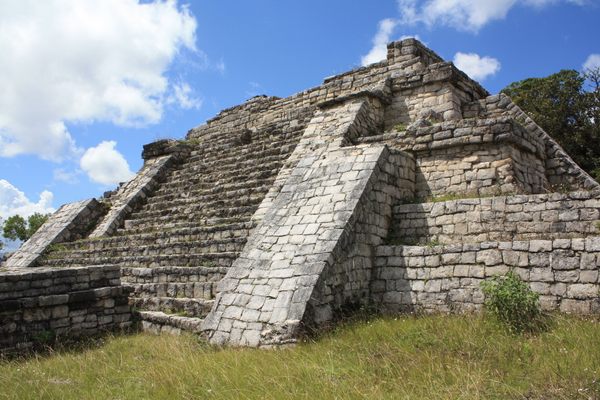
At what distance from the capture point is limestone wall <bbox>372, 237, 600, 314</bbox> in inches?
206

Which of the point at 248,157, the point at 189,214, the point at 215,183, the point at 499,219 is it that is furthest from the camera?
the point at 248,157

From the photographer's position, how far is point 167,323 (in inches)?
281

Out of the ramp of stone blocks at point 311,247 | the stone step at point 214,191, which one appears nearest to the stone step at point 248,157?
the stone step at point 214,191

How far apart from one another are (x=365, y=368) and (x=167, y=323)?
12.6ft

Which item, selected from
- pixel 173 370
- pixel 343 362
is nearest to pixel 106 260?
pixel 173 370

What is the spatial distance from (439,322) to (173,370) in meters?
2.99

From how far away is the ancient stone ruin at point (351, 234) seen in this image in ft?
19.1

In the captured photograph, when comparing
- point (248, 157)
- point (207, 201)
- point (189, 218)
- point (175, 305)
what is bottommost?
point (175, 305)

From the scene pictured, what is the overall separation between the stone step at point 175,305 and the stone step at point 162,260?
2.72ft

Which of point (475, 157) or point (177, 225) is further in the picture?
point (177, 225)

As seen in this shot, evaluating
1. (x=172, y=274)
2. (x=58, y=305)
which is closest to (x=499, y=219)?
(x=172, y=274)

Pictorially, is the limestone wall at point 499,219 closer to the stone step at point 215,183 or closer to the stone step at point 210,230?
the stone step at point 210,230

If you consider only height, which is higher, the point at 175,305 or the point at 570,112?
the point at 570,112

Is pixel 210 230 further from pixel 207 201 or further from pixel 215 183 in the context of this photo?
pixel 215 183
